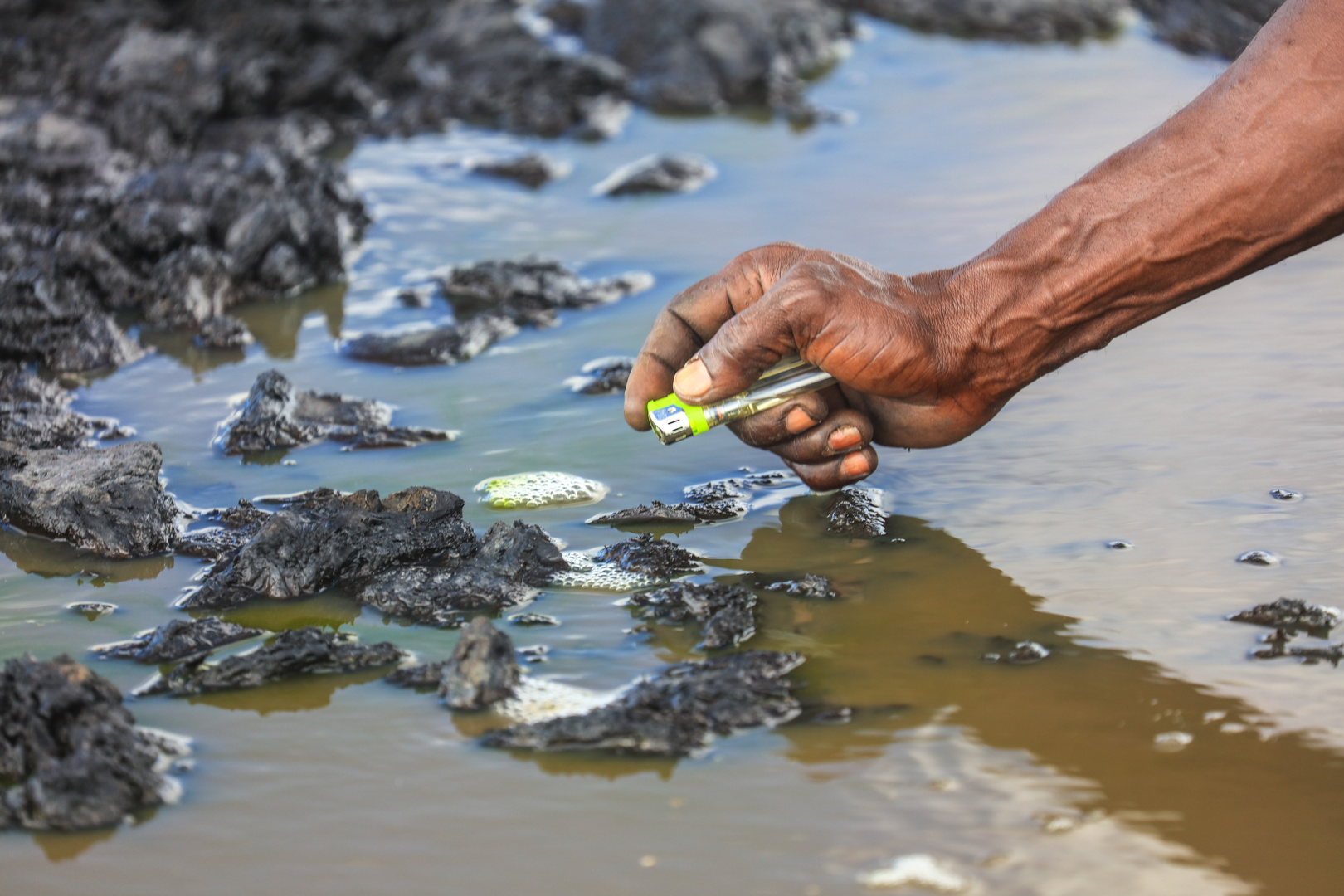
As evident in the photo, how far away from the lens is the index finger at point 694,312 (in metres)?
2.54

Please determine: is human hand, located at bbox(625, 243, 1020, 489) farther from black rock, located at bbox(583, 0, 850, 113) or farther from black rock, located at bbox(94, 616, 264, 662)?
black rock, located at bbox(583, 0, 850, 113)

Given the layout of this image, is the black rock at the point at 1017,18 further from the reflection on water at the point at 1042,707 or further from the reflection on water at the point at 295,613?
the reflection on water at the point at 295,613

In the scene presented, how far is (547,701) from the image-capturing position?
6.25ft

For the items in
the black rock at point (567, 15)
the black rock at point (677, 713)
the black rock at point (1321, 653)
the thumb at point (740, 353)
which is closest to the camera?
the black rock at point (677, 713)

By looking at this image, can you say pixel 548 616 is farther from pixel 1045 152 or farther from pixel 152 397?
pixel 1045 152

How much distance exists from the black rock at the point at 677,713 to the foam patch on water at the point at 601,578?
0.31 m

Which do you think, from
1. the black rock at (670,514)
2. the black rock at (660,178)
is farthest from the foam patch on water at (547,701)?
the black rock at (660,178)

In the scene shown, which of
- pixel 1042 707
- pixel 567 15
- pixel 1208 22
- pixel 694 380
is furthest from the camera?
pixel 567 15

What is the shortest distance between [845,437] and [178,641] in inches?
49.0

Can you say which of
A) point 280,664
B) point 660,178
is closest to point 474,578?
point 280,664

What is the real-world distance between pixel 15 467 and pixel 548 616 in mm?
1300

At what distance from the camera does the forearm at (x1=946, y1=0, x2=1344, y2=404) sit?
2.10m

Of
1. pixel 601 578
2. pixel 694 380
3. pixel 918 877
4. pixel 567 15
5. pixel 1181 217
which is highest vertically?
pixel 567 15

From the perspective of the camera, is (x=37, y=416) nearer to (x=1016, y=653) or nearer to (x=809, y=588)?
(x=809, y=588)
